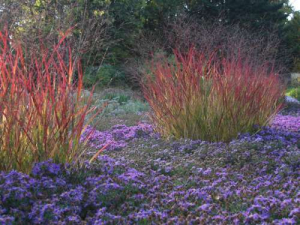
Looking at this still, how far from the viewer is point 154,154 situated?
4898 millimetres

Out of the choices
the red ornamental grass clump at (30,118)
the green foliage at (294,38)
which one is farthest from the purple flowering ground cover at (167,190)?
the green foliage at (294,38)

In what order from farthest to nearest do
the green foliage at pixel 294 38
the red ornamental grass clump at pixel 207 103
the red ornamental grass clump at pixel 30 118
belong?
the green foliage at pixel 294 38 → the red ornamental grass clump at pixel 207 103 → the red ornamental grass clump at pixel 30 118

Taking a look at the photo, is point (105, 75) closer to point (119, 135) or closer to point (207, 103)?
point (119, 135)

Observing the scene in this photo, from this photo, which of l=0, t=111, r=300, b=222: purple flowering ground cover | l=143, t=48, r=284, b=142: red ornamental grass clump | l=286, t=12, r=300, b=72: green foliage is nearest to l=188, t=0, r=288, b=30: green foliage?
l=286, t=12, r=300, b=72: green foliage

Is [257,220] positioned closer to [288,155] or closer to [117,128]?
[288,155]

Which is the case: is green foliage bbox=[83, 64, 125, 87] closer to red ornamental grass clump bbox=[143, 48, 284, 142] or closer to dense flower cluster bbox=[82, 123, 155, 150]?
dense flower cluster bbox=[82, 123, 155, 150]

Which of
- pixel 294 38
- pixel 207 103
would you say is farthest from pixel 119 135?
pixel 294 38

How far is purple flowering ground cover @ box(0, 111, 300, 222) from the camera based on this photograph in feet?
8.98

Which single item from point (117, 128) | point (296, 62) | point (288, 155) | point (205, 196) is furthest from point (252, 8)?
point (205, 196)

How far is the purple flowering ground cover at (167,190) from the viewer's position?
274 cm

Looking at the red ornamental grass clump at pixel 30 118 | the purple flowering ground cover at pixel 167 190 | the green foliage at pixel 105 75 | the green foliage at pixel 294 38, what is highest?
the green foliage at pixel 294 38

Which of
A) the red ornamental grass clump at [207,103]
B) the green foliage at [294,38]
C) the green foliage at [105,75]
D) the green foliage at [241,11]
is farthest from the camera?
the green foliage at [294,38]

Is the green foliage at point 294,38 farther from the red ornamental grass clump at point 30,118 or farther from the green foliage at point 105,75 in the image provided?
the red ornamental grass clump at point 30,118

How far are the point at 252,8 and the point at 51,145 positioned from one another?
25185mm
